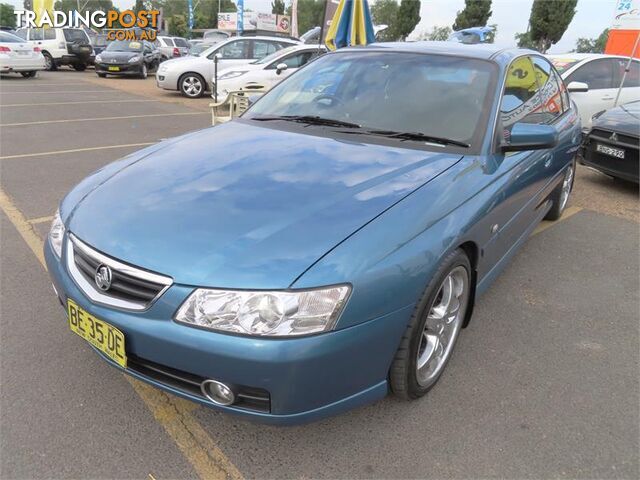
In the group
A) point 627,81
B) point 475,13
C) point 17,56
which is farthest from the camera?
point 475,13

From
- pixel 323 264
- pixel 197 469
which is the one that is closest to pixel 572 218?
pixel 323 264

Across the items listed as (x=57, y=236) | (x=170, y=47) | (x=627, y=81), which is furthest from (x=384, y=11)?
(x=57, y=236)

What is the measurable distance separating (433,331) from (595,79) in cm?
753

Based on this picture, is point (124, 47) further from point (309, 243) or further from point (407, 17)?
point (407, 17)

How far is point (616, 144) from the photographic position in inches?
224

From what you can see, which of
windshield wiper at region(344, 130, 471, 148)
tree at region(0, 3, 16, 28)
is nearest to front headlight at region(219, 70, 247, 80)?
Result: windshield wiper at region(344, 130, 471, 148)

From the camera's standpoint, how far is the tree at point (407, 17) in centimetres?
4214

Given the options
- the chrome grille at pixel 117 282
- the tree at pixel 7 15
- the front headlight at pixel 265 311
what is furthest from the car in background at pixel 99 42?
the tree at pixel 7 15

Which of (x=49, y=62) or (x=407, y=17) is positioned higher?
(x=407, y=17)

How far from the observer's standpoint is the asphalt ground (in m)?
1.95

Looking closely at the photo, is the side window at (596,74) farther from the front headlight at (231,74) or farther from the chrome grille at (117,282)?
the chrome grille at (117,282)

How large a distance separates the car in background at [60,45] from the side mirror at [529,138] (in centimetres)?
2187

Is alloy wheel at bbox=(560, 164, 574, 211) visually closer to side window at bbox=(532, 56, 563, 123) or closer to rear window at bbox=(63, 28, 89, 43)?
side window at bbox=(532, 56, 563, 123)

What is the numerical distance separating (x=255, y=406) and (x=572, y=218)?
14.5 feet
